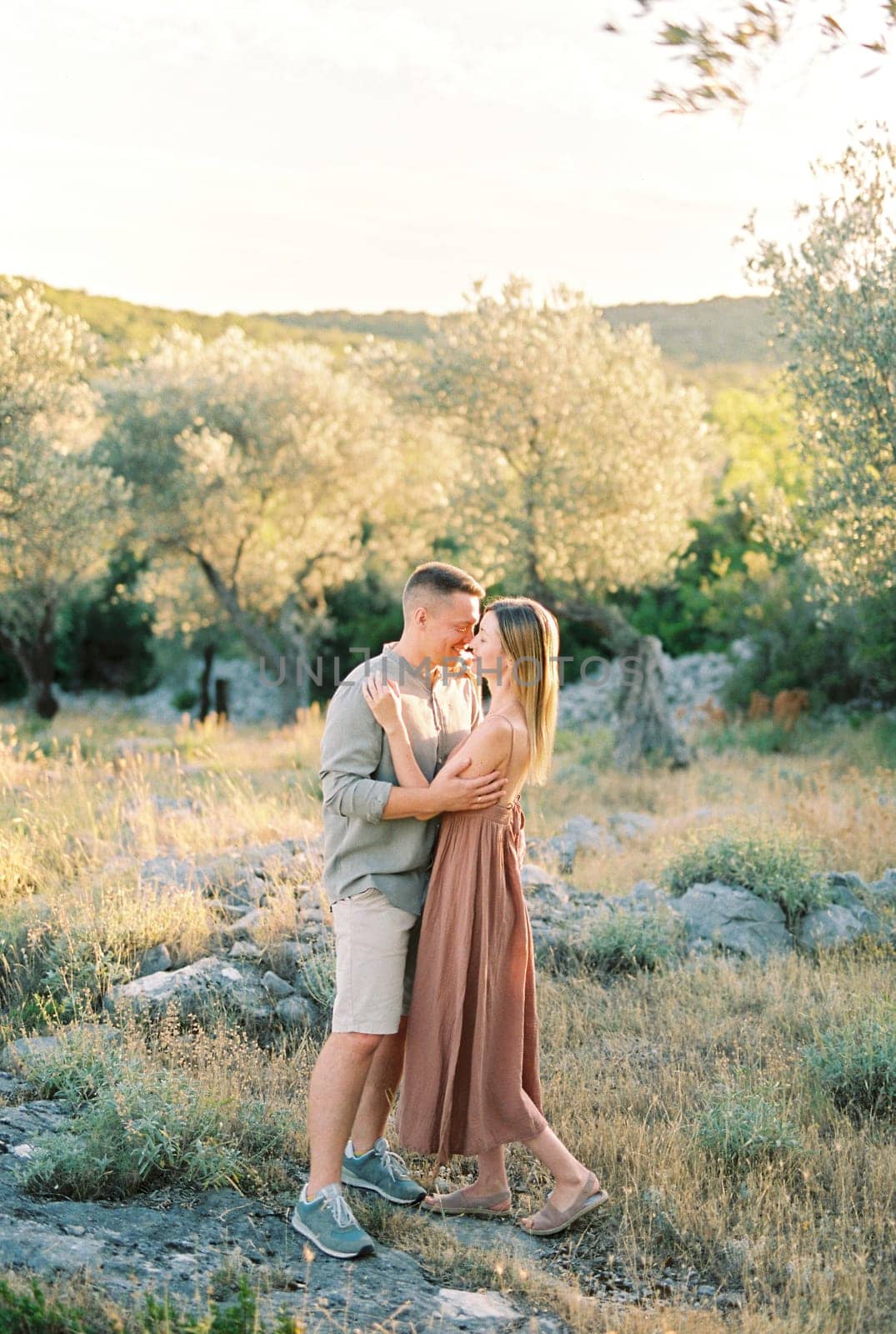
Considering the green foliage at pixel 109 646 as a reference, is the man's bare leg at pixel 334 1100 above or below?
above

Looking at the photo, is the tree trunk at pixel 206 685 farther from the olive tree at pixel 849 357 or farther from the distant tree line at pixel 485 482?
the olive tree at pixel 849 357

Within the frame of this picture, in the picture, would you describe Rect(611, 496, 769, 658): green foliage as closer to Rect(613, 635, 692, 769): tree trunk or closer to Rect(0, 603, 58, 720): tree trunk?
Rect(613, 635, 692, 769): tree trunk

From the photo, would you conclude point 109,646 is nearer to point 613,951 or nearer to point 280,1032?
point 613,951

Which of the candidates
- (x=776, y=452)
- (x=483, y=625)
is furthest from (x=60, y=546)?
(x=776, y=452)

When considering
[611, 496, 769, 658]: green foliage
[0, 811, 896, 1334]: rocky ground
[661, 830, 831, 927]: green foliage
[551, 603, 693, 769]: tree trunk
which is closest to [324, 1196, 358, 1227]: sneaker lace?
[0, 811, 896, 1334]: rocky ground

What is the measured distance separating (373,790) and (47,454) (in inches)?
591

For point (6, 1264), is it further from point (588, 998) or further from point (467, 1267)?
point (588, 998)

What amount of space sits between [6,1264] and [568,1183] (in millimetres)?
1924

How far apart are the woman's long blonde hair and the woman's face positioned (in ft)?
0.06

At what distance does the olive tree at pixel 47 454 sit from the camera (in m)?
16.6

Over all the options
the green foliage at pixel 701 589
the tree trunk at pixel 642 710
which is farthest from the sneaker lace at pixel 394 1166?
the green foliage at pixel 701 589

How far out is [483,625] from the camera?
13.6 ft

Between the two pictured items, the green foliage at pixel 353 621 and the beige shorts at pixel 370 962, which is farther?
the green foliage at pixel 353 621

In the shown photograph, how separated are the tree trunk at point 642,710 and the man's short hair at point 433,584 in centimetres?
1213
